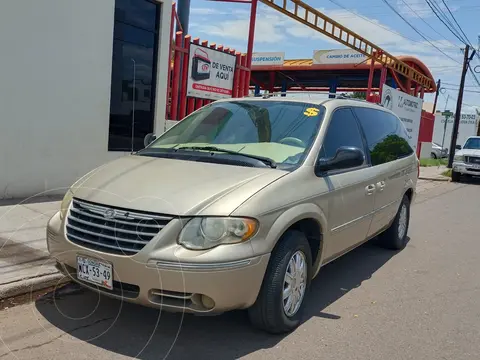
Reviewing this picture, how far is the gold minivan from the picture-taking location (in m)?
3.23

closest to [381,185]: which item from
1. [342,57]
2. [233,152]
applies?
[233,152]

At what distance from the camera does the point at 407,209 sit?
272 inches

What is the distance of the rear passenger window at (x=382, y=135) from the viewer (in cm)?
543

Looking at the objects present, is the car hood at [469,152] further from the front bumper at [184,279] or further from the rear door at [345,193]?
the front bumper at [184,279]

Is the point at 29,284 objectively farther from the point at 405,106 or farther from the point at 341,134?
the point at 405,106

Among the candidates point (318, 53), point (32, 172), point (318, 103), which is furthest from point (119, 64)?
point (318, 53)

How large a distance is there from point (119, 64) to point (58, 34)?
1.40 meters

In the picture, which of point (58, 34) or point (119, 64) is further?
point (119, 64)

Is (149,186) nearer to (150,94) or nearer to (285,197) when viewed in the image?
(285,197)

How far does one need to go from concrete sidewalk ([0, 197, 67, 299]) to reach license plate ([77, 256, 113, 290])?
999 millimetres

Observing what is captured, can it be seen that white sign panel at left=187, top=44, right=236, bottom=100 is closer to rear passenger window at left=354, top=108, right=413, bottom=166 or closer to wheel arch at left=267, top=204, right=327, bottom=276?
rear passenger window at left=354, top=108, right=413, bottom=166

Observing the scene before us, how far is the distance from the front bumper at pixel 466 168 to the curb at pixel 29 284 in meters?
16.5

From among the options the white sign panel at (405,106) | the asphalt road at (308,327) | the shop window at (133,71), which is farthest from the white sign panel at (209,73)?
the white sign panel at (405,106)

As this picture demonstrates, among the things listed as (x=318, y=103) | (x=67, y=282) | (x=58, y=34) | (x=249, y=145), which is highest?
(x=58, y=34)
